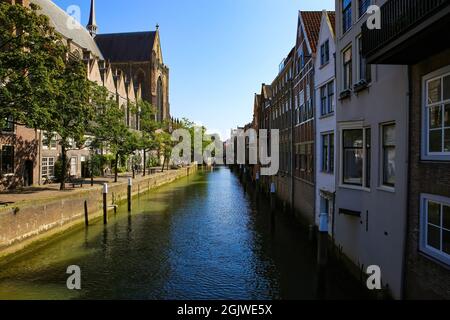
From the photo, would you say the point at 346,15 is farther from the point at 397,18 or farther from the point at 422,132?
the point at 422,132

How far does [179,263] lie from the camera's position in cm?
1658

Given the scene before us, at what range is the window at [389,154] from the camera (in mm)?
10891

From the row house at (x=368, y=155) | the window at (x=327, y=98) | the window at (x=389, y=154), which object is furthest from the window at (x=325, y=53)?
the window at (x=389, y=154)

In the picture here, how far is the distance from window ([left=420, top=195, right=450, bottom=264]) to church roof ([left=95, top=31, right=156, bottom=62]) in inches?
3140

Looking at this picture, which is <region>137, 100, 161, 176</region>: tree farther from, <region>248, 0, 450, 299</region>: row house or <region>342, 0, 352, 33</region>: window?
<region>342, 0, 352, 33</region>: window

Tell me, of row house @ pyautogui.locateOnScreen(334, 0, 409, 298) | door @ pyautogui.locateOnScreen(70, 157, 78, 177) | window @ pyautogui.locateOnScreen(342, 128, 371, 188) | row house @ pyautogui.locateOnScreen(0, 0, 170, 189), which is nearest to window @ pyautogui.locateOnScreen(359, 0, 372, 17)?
row house @ pyautogui.locateOnScreen(334, 0, 409, 298)

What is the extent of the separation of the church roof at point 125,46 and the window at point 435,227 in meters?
79.8

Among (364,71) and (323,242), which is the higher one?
(364,71)

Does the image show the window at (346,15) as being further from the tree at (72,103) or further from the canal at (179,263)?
the tree at (72,103)

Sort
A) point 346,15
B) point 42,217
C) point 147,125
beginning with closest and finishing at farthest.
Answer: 1. point 346,15
2. point 42,217
3. point 147,125

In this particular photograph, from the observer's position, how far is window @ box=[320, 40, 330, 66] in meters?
18.7

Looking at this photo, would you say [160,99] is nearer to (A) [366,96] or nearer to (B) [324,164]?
(B) [324,164]

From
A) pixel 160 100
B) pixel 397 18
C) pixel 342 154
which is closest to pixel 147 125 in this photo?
pixel 160 100

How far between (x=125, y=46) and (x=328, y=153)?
245 feet
